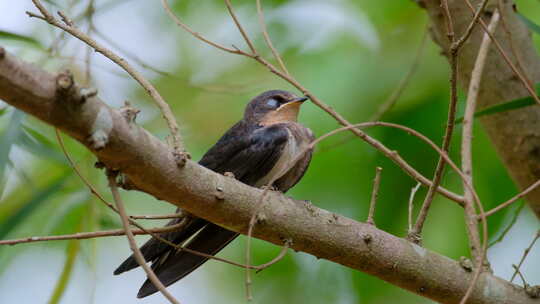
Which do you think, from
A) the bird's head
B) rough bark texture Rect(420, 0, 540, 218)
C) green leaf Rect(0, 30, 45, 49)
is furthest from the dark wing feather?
rough bark texture Rect(420, 0, 540, 218)

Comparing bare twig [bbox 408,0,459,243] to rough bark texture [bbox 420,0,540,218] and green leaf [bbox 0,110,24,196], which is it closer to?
rough bark texture [bbox 420,0,540,218]

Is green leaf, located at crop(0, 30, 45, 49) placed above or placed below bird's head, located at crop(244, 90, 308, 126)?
below

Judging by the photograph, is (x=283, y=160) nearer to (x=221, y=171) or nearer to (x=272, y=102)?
(x=221, y=171)

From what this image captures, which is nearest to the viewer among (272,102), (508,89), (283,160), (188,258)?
(188,258)

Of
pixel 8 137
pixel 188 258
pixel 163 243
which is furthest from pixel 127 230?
pixel 188 258

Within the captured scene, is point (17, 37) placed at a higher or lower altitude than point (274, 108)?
lower

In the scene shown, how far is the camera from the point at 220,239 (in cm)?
345

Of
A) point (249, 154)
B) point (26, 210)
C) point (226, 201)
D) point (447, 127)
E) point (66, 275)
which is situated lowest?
point (66, 275)

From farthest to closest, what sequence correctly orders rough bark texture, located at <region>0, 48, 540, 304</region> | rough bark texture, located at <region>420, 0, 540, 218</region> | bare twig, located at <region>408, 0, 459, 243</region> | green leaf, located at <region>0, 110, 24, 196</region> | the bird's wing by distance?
rough bark texture, located at <region>420, 0, 540, 218</region>
the bird's wing
green leaf, located at <region>0, 110, 24, 196</region>
bare twig, located at <region>408, 0, 459, 243</region>
rough bark texture, located at <region>0, 48, 540, 304</region>

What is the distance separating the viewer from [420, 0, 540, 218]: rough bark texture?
3.98 metres

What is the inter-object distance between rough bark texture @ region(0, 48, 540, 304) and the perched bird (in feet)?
1.22

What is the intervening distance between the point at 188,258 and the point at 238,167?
54 cm

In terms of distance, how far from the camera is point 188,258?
339 centimetres

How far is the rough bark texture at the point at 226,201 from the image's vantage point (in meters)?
1.92
